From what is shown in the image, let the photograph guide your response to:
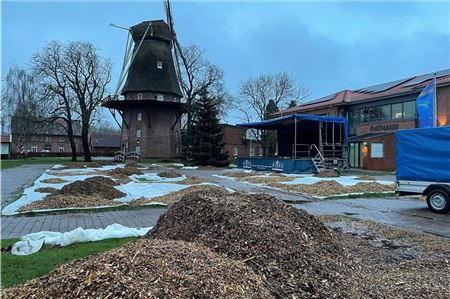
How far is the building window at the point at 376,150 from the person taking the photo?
32188 millimetres

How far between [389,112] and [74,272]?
122 ft

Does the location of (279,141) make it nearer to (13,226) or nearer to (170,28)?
(170,28)

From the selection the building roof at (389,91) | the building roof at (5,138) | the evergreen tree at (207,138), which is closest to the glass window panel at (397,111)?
the building roof at (389,91)

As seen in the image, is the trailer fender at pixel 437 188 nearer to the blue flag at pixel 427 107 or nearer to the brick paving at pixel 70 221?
the blue flag at pixel 427 107

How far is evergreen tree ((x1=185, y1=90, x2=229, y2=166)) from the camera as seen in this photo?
38281mm

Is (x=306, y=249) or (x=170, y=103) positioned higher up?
(x=170, y=103)

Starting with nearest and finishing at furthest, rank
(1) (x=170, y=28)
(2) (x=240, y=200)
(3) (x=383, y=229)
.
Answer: (2) (x=240, y=200) < (3) (x=383, y=229) < (1) (x=170, y=28)

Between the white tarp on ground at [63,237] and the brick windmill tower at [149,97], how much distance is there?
4534 cm

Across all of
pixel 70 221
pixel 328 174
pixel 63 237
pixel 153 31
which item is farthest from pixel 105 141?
pixel 63 237

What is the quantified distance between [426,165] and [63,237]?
9.71m

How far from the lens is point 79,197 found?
11438 millimetres

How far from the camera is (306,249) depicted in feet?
13.6

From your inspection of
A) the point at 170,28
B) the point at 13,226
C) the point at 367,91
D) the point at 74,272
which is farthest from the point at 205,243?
the point at 170,28

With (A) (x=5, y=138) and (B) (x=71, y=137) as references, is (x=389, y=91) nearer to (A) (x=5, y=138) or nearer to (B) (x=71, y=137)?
(B) (x=71, y=137)
